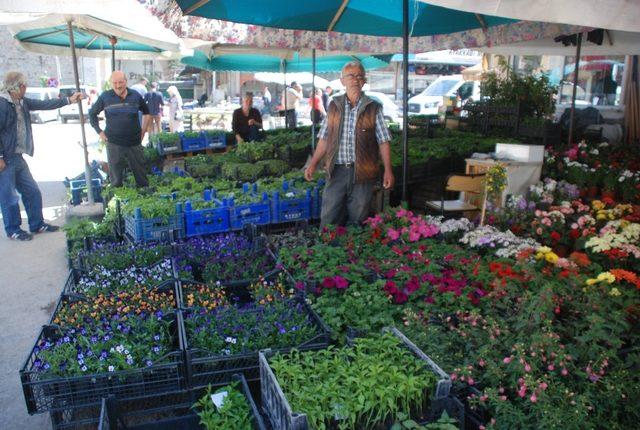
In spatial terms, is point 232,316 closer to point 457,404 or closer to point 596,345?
point 457,404

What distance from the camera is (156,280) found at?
3.84m

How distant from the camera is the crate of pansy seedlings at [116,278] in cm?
376

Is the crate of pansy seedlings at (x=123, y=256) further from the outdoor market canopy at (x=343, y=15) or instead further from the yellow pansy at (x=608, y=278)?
the yellow pansy at (x=608, y=278)

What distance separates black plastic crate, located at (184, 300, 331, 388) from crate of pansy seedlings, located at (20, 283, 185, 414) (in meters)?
0.07

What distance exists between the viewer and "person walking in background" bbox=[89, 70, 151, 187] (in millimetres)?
6754

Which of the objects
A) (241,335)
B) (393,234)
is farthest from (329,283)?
(393,234)

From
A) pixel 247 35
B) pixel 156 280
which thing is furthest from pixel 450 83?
pixel 156 280

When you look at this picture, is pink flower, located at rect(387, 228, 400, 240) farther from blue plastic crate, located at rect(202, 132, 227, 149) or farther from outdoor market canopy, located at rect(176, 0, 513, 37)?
blue plastic crate, located at rect(202, 132, 227, 149)

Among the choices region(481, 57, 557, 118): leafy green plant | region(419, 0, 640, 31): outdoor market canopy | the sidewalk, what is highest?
region(419, 0, 640, 31): outdoor market canopy

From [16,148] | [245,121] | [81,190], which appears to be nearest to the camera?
[16,148]

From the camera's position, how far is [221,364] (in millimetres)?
2891

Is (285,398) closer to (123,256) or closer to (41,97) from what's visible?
(123,256)

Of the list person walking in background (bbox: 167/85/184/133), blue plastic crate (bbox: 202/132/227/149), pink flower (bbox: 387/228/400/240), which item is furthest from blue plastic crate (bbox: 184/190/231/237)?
person walking in background (bbox: 167/85/184/133)

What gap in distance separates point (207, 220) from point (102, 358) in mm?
2390
